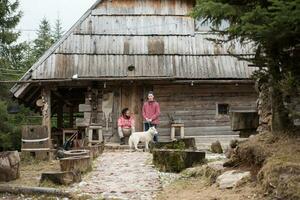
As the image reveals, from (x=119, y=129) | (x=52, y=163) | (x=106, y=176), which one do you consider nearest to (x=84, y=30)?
(x=119, y=129)

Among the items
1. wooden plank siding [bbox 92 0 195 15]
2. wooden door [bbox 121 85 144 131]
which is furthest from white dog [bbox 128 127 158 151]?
wooden plank siding [bbox 92 0 195 15]

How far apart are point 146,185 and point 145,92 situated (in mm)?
9467

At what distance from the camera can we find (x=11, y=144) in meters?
26.0

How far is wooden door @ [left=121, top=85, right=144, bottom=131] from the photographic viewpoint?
678 inches

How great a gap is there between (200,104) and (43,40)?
34.2m

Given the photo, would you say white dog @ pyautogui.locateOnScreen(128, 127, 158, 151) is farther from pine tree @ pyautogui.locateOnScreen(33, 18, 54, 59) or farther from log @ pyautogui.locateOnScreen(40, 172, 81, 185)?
pine tree @ pyautogui.locateOnScreen(33, 18, 54, 59)

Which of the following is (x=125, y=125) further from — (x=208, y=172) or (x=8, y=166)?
(x=208, y=172)

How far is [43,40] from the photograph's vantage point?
48.7 meters

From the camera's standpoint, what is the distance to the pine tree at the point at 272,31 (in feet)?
18.9

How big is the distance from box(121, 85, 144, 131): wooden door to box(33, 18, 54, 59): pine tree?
28197mm

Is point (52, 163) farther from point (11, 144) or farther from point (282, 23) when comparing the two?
point (11, 144)

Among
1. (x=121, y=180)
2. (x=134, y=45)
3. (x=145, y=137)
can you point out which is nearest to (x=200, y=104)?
(x=134, y=45)

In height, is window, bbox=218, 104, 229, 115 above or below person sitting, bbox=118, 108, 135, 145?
above

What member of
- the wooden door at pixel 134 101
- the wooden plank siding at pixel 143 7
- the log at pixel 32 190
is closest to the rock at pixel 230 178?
the log at pixel 32 190
